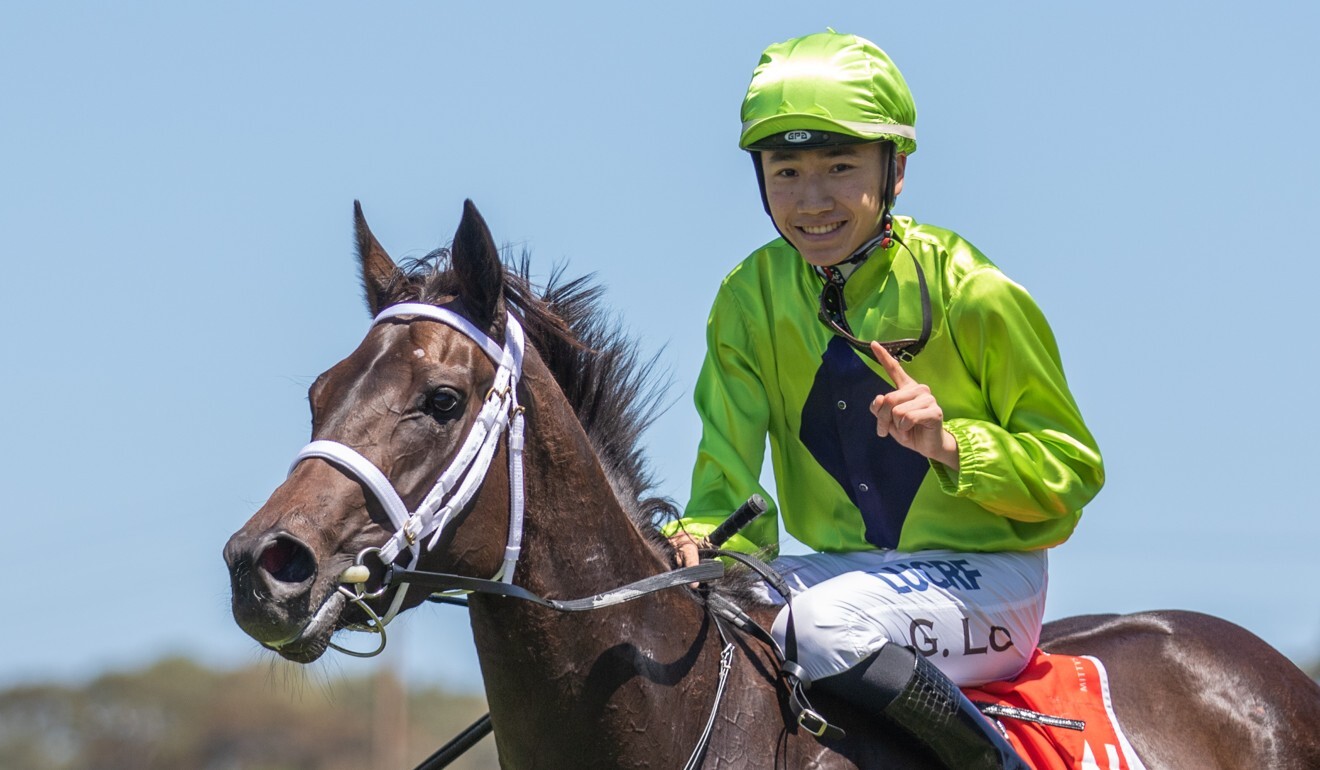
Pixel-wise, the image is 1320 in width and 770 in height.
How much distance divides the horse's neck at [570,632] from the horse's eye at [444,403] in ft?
0.81

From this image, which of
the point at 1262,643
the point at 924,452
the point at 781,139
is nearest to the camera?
the point at 924,452

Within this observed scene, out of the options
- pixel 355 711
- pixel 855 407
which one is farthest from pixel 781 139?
pixel 355 711

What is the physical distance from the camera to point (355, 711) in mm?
24234

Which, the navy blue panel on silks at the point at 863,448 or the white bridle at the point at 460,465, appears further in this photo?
the navy blue panel on silks at the point at 863,448

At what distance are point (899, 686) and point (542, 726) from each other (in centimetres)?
88

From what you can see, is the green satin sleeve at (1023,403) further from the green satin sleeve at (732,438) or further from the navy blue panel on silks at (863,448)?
the green satin sleeve at (732,438)

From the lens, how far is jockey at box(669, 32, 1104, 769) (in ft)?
14.6

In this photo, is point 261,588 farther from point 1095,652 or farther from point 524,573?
point 1095,652

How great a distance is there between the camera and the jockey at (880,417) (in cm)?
446

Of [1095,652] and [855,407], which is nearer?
[855,407]

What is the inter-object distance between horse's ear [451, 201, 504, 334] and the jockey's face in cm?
102

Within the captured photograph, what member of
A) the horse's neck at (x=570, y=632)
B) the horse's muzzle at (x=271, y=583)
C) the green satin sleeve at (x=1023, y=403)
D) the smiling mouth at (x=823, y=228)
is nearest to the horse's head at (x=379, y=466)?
the horse's muzzle at (x=271, y=583)

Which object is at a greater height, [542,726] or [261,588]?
[261,588]

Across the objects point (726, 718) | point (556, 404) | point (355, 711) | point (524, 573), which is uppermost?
point (556, 404)
